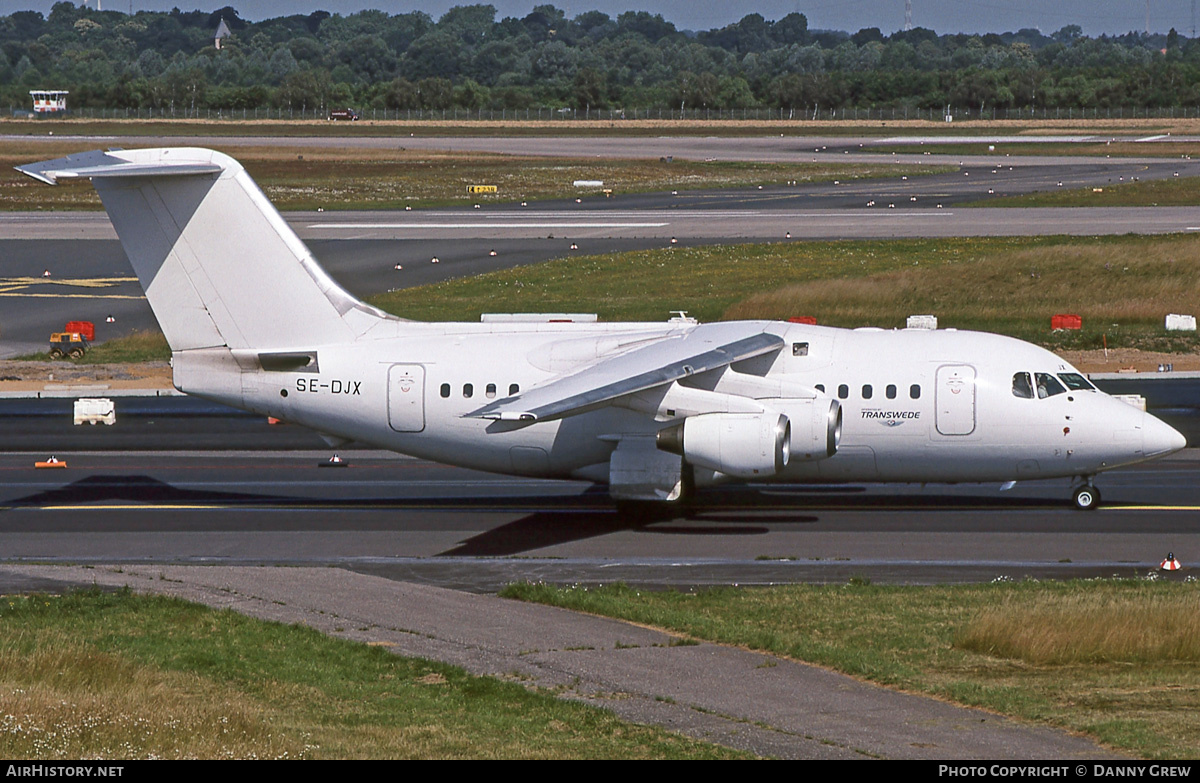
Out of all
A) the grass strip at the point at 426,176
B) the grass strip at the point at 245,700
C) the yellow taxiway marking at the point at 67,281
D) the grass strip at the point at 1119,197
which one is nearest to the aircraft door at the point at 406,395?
the grass strip at the point at 245,700

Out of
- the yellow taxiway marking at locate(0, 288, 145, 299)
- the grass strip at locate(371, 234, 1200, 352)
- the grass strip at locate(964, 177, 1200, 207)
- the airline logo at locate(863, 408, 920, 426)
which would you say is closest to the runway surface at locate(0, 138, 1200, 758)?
the airline logo at locate(863, 408, 920, 426)

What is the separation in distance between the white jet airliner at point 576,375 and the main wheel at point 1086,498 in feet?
0.13

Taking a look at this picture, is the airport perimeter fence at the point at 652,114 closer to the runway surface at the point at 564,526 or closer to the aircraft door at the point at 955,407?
the runway surface at the point at 564,526

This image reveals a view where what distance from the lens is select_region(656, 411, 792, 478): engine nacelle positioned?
25016 mm

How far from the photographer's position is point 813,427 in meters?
25.5

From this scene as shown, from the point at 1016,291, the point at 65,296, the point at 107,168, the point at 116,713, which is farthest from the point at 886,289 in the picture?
the point at 116,713

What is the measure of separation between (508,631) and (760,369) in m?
9.62

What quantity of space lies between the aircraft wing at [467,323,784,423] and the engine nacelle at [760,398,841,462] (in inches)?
49.7

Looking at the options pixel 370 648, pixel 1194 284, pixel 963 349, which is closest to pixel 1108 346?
pixel 1194 284

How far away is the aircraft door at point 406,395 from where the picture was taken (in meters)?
26.8

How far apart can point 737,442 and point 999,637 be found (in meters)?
8.26

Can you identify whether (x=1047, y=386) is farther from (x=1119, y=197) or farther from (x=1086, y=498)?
(x=1119, y=197)

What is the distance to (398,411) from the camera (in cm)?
2684
